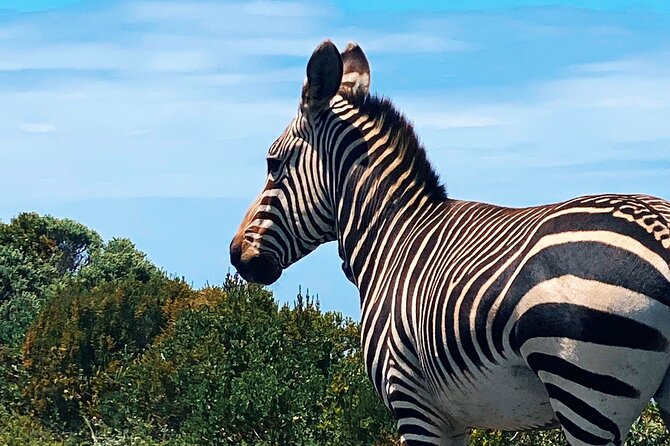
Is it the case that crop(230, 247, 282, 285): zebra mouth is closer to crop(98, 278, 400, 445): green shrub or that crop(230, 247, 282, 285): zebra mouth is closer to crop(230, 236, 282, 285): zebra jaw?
crop(230, 236, 282, 285): zebra jaw

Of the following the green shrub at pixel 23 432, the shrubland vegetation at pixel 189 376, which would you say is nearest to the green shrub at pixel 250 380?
the shrubland vegetation at pixel 189 376

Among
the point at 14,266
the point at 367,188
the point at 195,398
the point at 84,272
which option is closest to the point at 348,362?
the point at 195,398

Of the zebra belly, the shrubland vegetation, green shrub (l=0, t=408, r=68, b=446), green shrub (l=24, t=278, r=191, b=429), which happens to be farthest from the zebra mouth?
green shrub (l=24, t=278, r=191, b=429)

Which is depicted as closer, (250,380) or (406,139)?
(406,139)

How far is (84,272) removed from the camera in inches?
894

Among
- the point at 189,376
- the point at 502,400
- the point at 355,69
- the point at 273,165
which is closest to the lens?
the point at 502,400

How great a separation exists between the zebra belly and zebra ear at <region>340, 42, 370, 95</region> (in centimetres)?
229

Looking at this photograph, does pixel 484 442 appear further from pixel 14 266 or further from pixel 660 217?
pixel 14 266

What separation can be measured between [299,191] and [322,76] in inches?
27.2

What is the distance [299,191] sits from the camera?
6.89 metres

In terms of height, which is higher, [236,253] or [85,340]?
[85,340]

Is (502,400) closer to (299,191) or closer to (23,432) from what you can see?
(299,191)

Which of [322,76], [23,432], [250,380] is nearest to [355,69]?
[322,76]

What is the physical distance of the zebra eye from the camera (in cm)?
698
